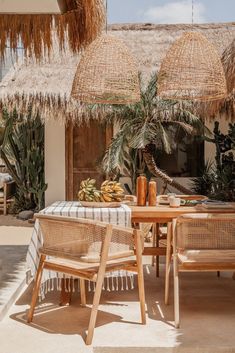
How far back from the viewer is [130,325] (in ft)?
12.7

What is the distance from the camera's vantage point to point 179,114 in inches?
357

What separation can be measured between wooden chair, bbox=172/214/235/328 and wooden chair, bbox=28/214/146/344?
0.95ft

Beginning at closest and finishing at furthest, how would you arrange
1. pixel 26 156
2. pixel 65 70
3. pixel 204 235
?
pixel 204 235, pixel 65 70, pixel 26 156

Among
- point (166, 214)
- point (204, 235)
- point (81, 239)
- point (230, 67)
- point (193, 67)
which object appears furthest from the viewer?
point (230, 67)

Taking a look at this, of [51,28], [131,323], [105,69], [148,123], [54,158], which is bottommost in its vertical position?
[131,323]

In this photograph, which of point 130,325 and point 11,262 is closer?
point 130,325

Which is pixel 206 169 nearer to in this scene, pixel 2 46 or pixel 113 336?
pixel 2 46

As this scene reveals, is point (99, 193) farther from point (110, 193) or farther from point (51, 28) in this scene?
point (51, 28)

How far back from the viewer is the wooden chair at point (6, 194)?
432 inches

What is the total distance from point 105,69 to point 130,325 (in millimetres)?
2309

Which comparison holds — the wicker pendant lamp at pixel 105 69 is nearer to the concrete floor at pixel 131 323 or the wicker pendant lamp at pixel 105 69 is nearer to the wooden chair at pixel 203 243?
the wooden chair at pixel 203 243

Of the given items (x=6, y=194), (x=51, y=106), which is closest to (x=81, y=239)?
(x=51, y=106)

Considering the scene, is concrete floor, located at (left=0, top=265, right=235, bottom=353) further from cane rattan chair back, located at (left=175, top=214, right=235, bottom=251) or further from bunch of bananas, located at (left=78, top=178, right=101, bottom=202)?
bunch of bananas, located at (left=78, top=178, right=101, bottom=202)

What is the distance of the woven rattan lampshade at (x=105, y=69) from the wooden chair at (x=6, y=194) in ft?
20.6
